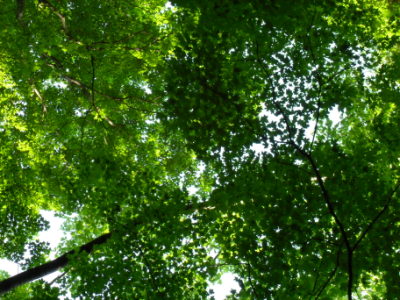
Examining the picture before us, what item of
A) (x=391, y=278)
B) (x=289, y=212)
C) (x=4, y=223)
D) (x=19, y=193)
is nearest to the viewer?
(x=391, y=278)

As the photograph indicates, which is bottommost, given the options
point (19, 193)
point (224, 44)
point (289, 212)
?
point (289, 212)

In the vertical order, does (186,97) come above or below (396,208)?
above

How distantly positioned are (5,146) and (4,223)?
10.5 feet

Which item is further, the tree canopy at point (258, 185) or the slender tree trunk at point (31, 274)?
the slender tree trunk at point (31, 274)

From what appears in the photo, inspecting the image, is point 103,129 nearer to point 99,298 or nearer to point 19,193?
point 19,193

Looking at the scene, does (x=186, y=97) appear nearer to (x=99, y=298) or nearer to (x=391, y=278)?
(x=99, y=298)

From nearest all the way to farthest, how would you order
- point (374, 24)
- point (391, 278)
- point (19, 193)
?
point (391, 278) < point (374, 24) < point (19, 193)

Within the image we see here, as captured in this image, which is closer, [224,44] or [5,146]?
[224,44]

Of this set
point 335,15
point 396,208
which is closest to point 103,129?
point 335,15

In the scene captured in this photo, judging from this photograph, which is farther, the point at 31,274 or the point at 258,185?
the point at 31,274

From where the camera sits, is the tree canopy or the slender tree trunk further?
the slender tree trunk

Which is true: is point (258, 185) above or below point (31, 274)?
below

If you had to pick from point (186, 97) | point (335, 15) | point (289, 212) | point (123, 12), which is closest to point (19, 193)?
point (123, 12)

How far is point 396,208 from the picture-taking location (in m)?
5.42
